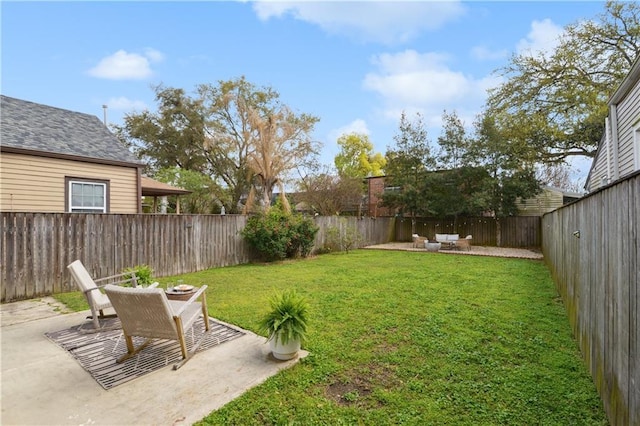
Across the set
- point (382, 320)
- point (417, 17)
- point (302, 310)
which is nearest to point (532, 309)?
point (382, 320)

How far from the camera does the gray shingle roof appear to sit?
829cm

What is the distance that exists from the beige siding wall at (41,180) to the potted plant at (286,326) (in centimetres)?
848

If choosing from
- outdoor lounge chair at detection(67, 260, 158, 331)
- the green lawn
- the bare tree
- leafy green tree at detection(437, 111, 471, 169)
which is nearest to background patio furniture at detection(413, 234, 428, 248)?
leafy green tree at detection(437, 111, 471, 169)

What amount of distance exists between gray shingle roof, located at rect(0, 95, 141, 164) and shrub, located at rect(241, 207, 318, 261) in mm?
4405

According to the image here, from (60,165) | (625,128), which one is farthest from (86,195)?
(625,128)

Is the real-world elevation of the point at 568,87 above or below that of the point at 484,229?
above

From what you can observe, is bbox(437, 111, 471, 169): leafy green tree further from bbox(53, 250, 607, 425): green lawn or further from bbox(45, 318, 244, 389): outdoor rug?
bbox(45, 318, 244, 389): outdoor rug

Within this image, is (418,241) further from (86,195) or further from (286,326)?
(86,195)

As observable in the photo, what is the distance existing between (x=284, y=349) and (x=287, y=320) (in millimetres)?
291

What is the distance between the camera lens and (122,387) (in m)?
2.70

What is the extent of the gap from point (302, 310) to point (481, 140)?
52.2 ft

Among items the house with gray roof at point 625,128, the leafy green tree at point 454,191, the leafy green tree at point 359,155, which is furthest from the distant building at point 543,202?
the leafy green tree at point 359,155

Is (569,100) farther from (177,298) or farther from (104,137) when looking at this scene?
(104,137)

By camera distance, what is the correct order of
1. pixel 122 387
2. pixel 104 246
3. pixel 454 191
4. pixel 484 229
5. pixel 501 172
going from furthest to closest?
pixel 484 229, pixel 454 191, pixel 501 172, pixel 104 246, pixel 122 387
